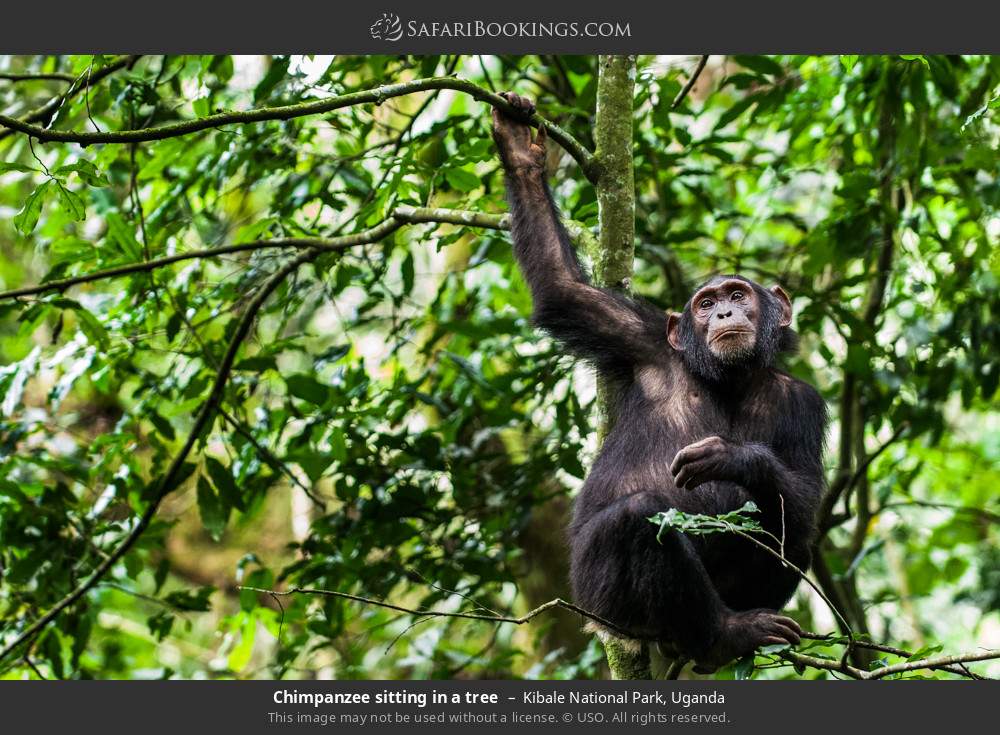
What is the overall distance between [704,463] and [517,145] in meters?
2.33

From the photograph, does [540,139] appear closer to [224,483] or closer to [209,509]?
[224,483]

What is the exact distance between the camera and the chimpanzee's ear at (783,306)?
6336 millimetres

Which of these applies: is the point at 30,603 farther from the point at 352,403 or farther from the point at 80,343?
the point at 352,403

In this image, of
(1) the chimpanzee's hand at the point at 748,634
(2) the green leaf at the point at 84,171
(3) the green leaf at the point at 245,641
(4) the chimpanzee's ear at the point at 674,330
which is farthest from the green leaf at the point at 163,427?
(1) the chimpanzee's hand at the point at 748,634

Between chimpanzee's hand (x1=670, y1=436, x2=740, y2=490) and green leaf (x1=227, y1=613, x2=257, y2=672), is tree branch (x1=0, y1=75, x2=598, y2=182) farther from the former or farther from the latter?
green leaf (x1=227, y1=613, x2=257, y2=672)

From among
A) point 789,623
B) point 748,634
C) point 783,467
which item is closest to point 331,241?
point 783,467

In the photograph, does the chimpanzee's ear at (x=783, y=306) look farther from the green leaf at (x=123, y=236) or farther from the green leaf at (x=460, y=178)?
the green leaf at (x=123, y=236)

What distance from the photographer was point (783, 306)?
6387 millimetres

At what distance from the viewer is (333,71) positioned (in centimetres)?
643

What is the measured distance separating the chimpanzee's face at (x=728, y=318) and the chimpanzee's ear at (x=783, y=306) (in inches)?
8.8

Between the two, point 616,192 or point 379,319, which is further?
point 379,319

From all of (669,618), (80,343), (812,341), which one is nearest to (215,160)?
(80,343)

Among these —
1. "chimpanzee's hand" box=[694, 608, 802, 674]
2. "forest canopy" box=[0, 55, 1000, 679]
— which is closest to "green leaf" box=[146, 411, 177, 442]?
"forest canopy" box=[0, 55, 1000, 679]

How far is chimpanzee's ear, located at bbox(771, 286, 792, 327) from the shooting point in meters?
6.34
